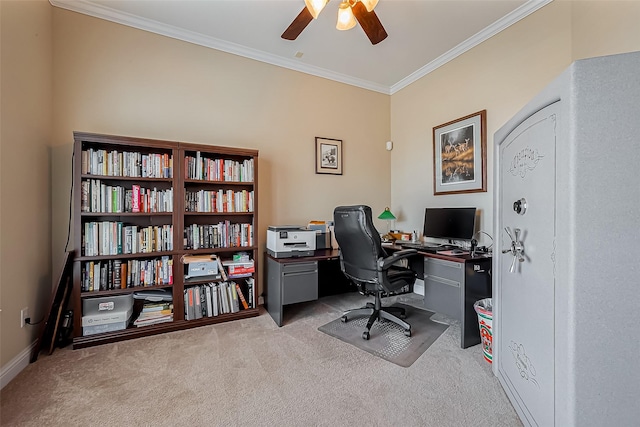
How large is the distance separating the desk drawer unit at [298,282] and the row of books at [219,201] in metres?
0.80

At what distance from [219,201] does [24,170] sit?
1403 millimetres

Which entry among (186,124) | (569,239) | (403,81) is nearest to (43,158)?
(186,124)

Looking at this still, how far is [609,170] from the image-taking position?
0.89 m

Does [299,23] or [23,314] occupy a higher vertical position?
[299,23]

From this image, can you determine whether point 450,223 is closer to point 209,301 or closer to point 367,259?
point 367,259

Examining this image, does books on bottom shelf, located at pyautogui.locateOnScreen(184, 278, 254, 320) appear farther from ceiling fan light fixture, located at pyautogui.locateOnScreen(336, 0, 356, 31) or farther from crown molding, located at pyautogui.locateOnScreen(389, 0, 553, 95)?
crown molding, located at pyautogui.locateOnScreen(389, 0, 553, 95)

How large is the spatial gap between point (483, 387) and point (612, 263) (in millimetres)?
1212

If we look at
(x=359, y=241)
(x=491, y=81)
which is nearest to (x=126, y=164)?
(x=359, y=241)

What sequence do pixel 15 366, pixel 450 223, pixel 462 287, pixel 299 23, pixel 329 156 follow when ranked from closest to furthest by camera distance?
1. pixel 15 366
2. pixel 299 23
3. pixel 462 287
4. pixel 450 223
5. pixel 329 156

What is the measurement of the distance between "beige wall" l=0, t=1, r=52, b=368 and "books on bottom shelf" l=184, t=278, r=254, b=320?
1.09m

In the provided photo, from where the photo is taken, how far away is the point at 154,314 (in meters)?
2.43

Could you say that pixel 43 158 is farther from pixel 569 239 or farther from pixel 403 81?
pixel 403 81

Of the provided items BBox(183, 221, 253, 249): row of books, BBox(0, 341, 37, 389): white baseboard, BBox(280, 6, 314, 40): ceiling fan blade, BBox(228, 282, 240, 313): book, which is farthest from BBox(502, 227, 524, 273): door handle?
BBox(0, 341, 37, 389): white baseboard

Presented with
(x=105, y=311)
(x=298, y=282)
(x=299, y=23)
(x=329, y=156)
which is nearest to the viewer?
(x=299, y=23)
